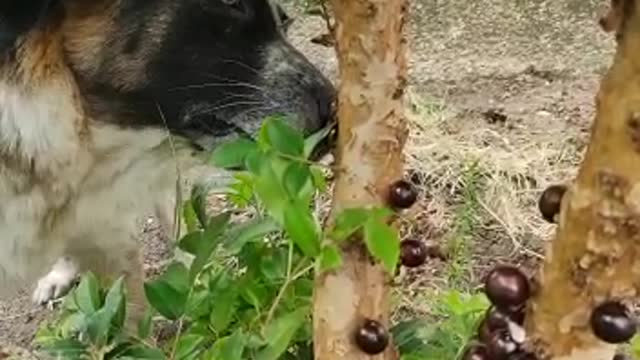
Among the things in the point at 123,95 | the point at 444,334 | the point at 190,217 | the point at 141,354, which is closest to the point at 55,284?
the point at 123,95

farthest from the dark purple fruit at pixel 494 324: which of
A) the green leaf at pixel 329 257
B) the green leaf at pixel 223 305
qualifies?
the green leaf at pixel 223 305

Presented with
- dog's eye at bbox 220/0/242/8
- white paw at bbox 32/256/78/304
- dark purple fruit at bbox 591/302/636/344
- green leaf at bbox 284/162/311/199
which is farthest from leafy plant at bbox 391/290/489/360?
white paw at bbox 32/256/78/304

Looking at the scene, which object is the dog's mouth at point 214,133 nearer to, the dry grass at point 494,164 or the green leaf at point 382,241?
the dry grass at point 494,164

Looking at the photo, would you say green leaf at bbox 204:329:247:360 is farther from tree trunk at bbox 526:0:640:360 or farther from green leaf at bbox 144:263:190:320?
tree trunk at bbox 526:0:640:360

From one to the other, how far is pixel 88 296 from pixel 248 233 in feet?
1.12

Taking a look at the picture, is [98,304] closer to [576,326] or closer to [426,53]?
[576,326]

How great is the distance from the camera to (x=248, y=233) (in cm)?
189

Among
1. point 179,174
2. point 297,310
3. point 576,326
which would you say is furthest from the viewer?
point 179,174

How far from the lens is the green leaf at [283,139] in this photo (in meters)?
1.66

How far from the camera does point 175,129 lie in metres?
2.66

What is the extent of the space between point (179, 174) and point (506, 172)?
1183 millimetres

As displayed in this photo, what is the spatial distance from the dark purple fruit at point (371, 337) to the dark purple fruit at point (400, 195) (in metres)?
0.16

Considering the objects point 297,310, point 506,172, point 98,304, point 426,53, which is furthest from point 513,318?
point 426,53

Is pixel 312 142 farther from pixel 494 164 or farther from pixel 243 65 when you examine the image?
pixel 494 164
